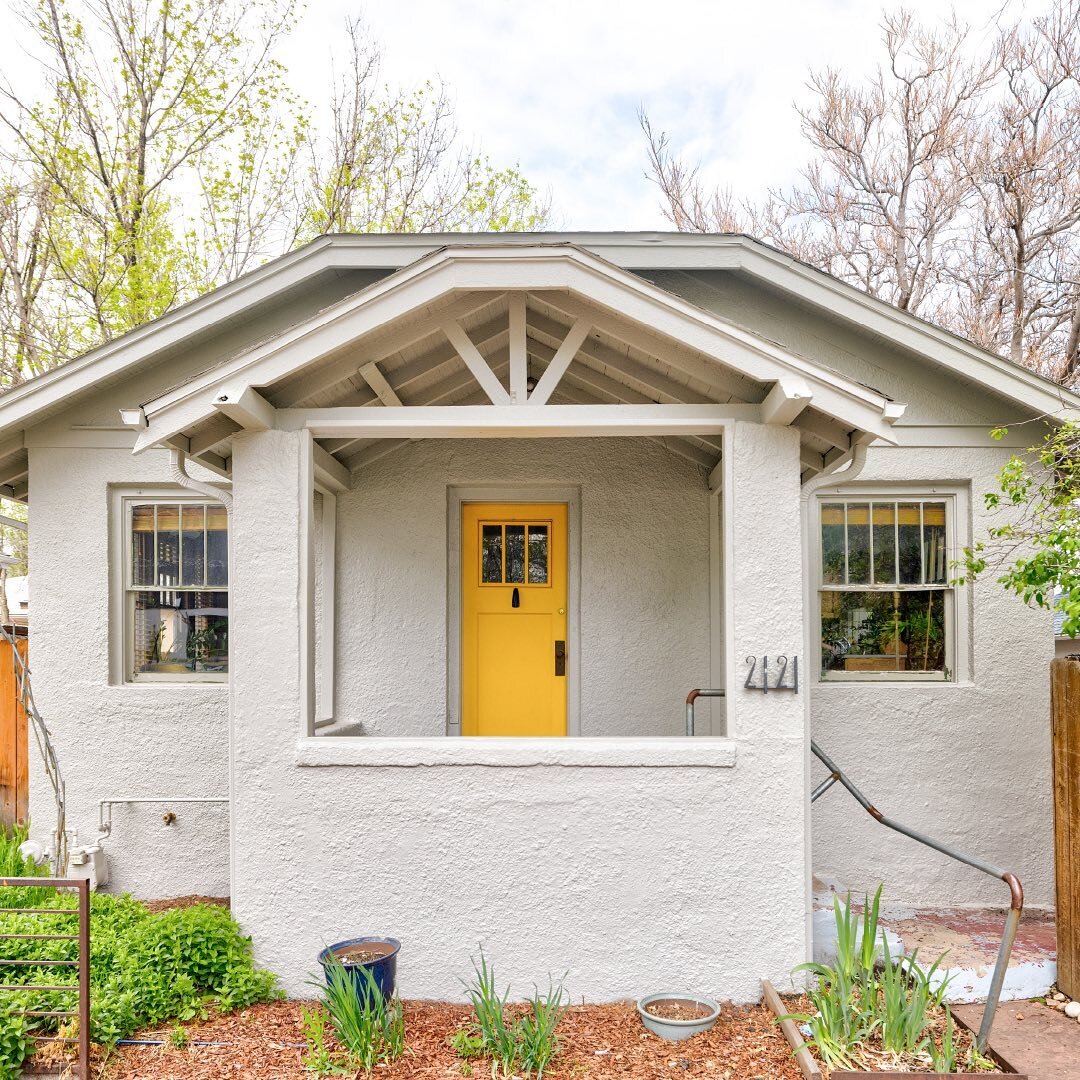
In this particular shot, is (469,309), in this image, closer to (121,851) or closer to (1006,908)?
(121,851)

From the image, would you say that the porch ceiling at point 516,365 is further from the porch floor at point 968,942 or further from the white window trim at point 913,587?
the porch floor at point 968,942

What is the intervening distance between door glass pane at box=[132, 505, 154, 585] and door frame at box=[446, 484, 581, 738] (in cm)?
213

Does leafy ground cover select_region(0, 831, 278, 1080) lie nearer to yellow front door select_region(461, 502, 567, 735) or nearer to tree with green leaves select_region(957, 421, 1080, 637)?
yellow front door select_region(461, 502, 567, 735)

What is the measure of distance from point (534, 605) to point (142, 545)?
288 centimetres

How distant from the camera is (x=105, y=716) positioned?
19.8ft

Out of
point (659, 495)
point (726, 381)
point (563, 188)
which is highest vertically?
point (563, 188)

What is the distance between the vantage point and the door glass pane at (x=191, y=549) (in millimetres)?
6211

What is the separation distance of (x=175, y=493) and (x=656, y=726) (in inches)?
151

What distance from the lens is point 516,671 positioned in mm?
6508

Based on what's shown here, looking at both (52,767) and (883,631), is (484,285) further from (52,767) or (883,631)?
(52,767)

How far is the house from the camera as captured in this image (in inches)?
170

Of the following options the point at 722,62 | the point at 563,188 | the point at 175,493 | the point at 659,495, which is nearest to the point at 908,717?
the point at 659,495

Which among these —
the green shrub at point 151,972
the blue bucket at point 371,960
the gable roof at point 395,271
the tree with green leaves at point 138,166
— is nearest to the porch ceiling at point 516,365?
the gable roof at point 395,271

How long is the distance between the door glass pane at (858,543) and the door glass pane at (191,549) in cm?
459
